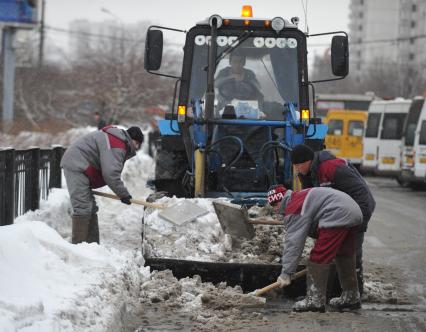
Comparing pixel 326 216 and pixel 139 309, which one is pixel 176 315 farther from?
pixel 326 216

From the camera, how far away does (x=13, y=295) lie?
19.1 ft

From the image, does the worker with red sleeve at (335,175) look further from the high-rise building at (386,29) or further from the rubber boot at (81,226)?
the high-rise building at (386,29)

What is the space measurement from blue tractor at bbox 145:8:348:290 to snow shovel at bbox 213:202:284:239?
125 centimetres

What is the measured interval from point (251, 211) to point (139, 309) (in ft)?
6.64

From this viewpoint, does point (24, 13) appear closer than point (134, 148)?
No

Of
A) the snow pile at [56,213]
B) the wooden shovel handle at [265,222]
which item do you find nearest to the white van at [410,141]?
the snow pile at [56,213]

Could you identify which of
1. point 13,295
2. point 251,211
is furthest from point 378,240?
point 13,295

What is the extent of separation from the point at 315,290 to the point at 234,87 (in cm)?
385

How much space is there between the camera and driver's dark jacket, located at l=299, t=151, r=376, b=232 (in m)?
8.00

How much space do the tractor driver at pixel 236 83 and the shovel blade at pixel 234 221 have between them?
7.97 ft

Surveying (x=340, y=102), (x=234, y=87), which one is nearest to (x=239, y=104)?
(x=234, y=87)

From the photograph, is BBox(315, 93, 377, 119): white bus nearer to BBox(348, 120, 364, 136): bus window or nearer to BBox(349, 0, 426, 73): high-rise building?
BBox(348, 120, 364, 136): bus window

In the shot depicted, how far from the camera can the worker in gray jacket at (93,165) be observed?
9.55 meters

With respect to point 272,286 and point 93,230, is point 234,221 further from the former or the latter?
point 93,230
